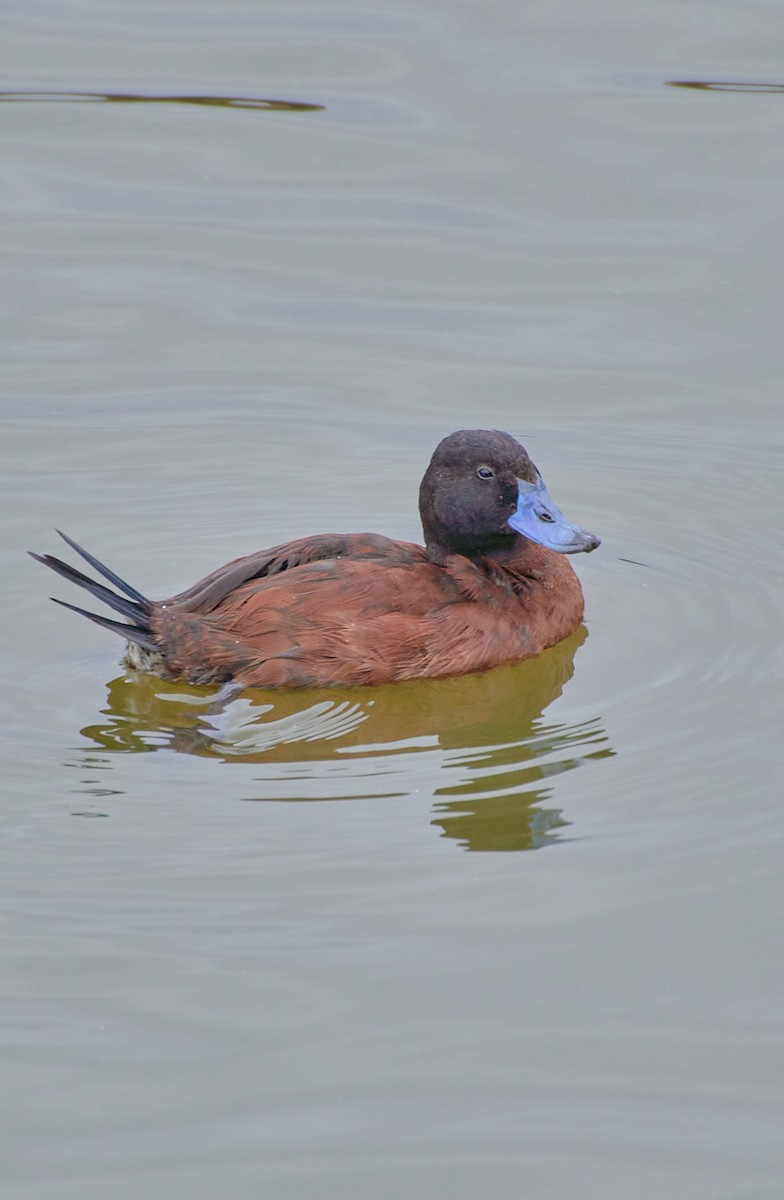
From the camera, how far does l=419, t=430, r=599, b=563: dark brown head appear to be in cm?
636

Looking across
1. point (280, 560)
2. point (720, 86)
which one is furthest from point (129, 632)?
point (720, 86)

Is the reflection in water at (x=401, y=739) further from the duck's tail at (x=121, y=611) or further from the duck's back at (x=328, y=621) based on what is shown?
the duck's tail at (x=121, y=611)

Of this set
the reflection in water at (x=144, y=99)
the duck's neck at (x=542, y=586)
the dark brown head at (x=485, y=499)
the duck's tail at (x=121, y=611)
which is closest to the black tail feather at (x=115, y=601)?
the duck's tail at (x=121, y=611)

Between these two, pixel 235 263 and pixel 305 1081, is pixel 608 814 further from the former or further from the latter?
pixel 235 263

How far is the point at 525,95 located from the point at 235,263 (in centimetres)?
235

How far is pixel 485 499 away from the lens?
20.9 ft

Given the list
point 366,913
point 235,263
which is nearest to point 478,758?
point 366,913

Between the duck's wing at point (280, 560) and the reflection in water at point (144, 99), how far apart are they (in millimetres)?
5468

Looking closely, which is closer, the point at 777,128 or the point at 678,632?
the point at 678,632

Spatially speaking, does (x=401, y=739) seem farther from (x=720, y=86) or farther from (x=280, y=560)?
(x=720, y=86)

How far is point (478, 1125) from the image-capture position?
3775 millimetres

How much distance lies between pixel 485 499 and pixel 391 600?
0.62 metres

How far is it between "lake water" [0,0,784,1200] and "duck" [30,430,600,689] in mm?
114

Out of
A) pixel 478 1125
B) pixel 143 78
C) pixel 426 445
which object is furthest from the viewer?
pixel 143 78
